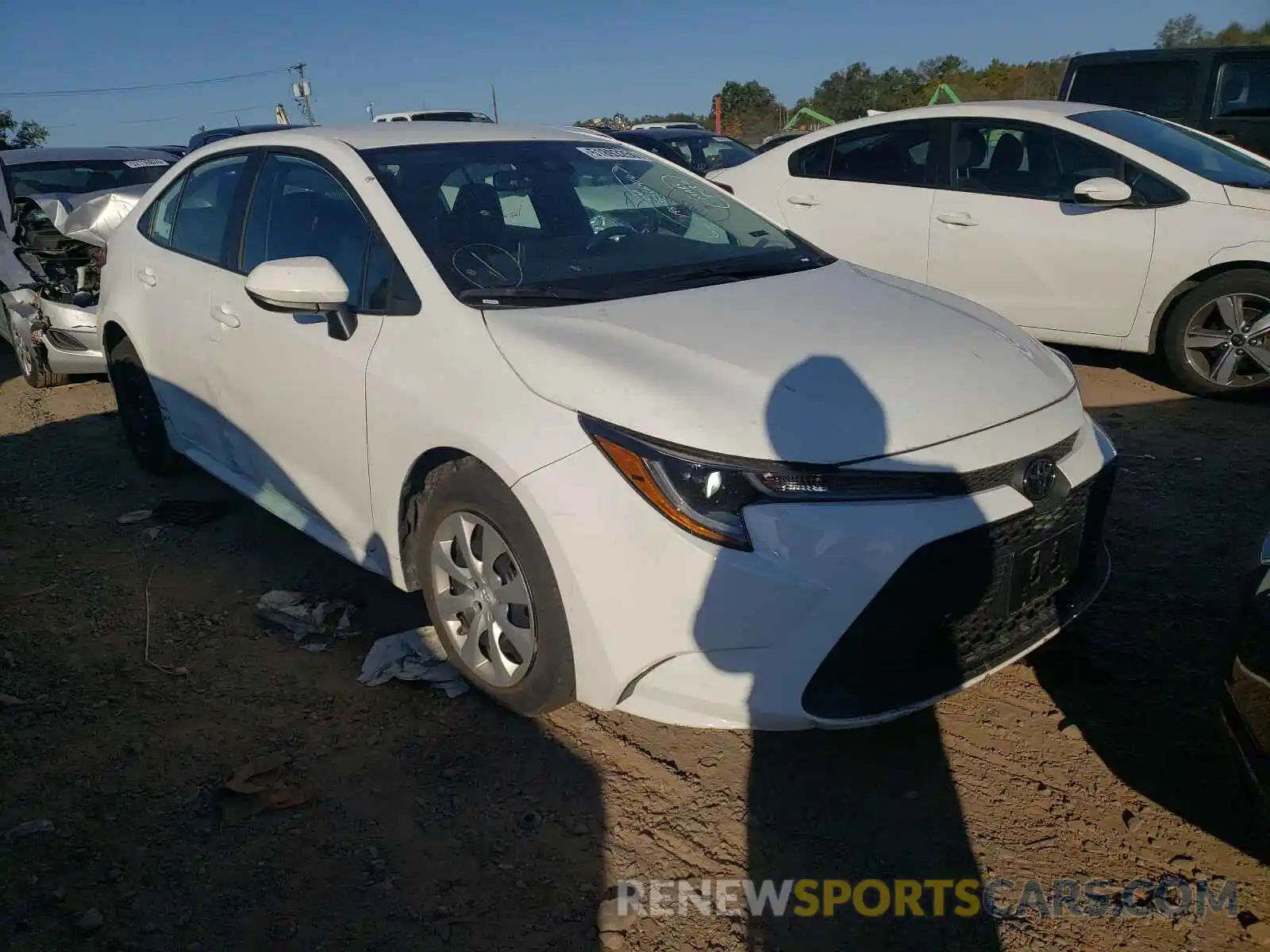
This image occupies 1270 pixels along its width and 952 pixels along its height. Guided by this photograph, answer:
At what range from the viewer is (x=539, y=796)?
8.39 ft

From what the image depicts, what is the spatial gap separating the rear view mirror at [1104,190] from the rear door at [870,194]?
100 centimetres

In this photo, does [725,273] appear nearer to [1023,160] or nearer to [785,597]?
[785,597]

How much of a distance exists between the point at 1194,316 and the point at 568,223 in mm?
3984

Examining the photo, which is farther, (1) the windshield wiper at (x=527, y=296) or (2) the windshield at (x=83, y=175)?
(2) the windshield at (x=83, y=175)

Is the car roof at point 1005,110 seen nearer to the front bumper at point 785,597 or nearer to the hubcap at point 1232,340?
the hubcap at point 1232,340

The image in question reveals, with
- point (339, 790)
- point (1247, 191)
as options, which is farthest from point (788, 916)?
point (1247, 191)

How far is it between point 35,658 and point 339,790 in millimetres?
1475

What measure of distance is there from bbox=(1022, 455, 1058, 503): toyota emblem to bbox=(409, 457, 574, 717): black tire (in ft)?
3.95

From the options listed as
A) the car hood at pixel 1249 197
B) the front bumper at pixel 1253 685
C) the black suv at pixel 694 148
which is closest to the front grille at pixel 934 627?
the front bumper at pixel 1253 685

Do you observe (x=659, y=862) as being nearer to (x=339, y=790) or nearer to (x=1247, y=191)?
(x=339, y=790)

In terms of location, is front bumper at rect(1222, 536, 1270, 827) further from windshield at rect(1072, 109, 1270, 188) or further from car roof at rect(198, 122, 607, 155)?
windshield at rect(1072, 109, 1270, 188)

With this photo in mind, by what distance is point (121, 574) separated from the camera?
3.95 metres

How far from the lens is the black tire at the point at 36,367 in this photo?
6645 millimetres

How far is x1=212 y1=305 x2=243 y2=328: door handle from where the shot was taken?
360 centimetres
